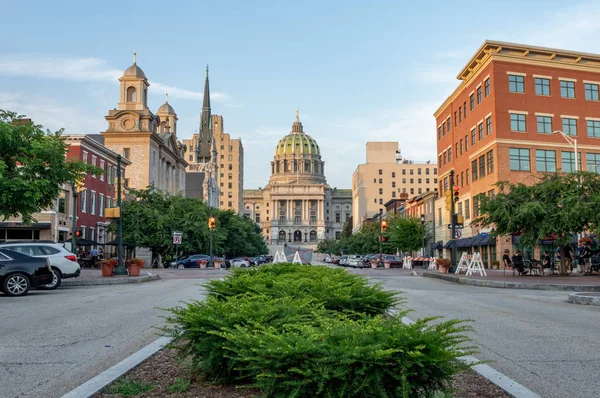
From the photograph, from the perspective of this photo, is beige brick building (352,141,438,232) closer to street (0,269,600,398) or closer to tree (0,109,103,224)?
tree (0,109,103,224)

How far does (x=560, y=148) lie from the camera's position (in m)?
50.9

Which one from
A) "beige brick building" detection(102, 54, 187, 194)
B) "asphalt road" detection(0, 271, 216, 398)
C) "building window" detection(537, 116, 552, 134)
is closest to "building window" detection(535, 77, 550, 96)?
"building window" detection(537, 116, 552, 134)

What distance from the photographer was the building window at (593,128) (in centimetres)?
5134

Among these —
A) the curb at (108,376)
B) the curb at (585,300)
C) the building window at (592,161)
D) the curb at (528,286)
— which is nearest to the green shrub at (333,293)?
the curb at (108,376)

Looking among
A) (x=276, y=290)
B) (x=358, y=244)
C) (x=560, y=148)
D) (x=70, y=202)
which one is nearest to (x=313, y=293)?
(x=276, y=290)

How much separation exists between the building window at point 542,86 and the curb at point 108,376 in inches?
1915

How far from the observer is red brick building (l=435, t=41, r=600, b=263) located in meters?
49.7

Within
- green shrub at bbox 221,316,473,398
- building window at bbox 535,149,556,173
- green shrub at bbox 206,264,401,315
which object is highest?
building window at bbox 535,149,556,173

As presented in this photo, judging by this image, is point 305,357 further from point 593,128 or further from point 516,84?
point 593,128

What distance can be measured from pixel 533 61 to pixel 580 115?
5.78m

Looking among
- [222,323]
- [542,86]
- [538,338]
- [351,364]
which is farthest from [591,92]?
[351,364]

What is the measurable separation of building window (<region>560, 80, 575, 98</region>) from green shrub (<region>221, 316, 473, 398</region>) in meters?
51.9

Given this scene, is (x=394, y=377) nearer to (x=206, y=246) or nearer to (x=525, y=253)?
(x=525, y=253)

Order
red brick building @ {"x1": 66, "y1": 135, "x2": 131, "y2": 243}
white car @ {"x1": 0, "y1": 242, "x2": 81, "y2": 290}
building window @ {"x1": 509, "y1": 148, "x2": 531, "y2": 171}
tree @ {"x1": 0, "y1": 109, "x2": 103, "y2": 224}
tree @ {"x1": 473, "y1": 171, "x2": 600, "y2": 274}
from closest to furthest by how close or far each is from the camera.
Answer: white car @ {"x1": 0, "y1": 242, "x2": 81, "y2": 290} → tree @ {"x1": 0, "y1": 109, "x2": 103, "y2": 224} → tree @ {"x1": 473, "y1": 171, "x2": 600, "y2": 274} → building window @ {"x1": 509, "y1": 148, "x2": 531, "y2": 171} → red brick building @ {"x1": 66, "y1": 135, "x2": 131, "y2": 243}
